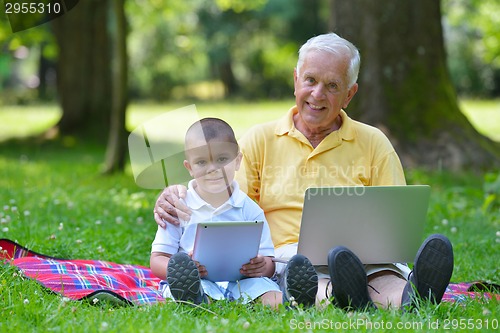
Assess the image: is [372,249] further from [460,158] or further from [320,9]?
[320,9]

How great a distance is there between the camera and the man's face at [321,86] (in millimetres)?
3699

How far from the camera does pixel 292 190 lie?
12.5 feet

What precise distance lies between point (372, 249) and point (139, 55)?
82.7 feet

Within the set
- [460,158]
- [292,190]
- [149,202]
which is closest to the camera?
[292,190]

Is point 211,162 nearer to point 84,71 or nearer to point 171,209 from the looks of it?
point 171,209

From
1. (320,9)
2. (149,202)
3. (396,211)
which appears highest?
(320,9)

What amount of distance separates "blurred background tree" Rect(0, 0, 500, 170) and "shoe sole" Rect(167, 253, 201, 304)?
509cm

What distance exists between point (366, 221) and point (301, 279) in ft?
1.36

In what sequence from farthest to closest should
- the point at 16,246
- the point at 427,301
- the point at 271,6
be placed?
the point at 271,6 → the point at 16,246 → the point at 427,301

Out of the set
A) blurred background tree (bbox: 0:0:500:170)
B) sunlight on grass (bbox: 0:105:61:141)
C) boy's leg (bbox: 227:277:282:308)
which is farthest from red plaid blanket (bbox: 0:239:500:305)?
sunlight on grass (bbox: 0:105:61:141)

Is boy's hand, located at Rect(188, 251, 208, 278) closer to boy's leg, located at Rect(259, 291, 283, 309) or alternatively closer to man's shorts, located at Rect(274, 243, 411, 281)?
boy's leg, located at Rect(259, 291, 283, 309)

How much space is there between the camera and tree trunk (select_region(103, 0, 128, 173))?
26.8ft

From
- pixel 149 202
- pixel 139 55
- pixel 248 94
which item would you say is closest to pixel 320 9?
pixel 248 94

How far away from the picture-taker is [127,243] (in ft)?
16.3
